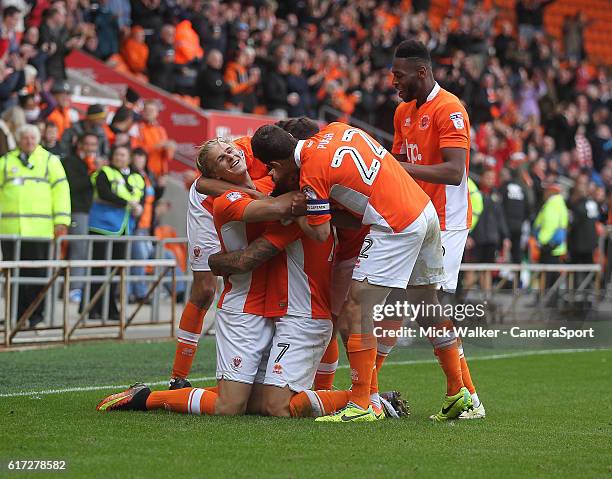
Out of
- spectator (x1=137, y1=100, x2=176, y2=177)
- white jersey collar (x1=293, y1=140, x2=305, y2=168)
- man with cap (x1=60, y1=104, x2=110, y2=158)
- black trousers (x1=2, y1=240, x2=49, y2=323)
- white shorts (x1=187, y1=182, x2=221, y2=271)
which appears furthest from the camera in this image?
spectator (x1=137, y1=100, x2=176, y2=177)

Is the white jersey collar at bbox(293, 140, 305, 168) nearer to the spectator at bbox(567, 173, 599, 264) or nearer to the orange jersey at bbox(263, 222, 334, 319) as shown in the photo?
the orange jersey at bbox(263, 222, 334, 319)

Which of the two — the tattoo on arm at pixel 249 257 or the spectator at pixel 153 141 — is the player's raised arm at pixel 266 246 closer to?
the tattoo on arm at pixel 249 257

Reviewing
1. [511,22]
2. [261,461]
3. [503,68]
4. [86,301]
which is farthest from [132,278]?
[511,22]

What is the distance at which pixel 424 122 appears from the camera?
8.14m

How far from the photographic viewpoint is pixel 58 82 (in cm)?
1688

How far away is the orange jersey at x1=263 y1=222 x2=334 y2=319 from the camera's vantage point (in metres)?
7.64

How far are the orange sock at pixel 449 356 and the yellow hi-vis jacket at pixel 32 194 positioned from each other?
6636mm

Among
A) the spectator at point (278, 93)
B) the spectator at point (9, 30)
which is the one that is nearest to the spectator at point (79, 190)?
the spectator at point (9, 30)

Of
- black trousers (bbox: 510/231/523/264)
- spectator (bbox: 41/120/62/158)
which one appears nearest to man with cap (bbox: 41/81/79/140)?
spectator (bbox: 41/120/62/158)

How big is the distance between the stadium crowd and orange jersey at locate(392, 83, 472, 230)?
23.5ft

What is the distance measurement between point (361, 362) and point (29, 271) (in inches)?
250

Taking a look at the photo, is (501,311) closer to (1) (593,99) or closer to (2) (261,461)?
(2) (261,461)

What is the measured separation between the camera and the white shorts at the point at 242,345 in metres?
7.59

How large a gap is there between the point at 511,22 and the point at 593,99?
14.5 feet
